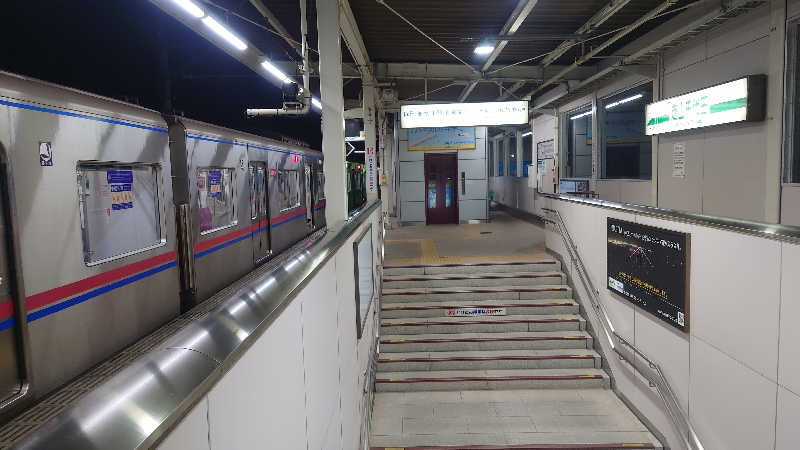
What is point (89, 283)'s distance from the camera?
2932 mm

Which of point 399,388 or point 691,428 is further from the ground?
point 691,428

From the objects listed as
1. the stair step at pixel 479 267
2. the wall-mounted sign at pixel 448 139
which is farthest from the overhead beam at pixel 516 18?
the wall-mounted sign at pixel 448 139

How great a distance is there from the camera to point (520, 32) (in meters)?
7.45

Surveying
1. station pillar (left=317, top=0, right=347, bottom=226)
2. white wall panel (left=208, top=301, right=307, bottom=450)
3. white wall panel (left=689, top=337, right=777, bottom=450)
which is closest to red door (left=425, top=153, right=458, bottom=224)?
station pillar (left=317, top=0, right=347, bottom=226)

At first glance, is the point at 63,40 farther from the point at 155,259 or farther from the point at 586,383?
the point at 586,383

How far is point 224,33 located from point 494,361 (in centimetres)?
475

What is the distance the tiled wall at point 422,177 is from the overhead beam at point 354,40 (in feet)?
12.4

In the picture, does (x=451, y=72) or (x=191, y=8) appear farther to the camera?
(x=451, y=72)

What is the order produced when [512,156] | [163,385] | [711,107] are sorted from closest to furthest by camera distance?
[163,385], [711,107], [512,156]

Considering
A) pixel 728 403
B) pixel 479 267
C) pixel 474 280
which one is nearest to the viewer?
pixel 728 403

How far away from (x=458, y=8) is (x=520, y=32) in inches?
63.5

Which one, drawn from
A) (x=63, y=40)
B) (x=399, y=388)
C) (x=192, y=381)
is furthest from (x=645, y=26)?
(x=63, y=40)

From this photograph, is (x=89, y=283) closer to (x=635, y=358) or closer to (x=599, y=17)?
(x=635, y=358)

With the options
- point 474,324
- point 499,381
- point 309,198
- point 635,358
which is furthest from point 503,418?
point 309,198
